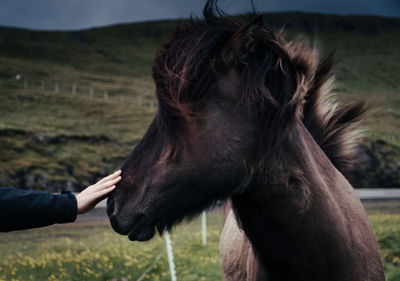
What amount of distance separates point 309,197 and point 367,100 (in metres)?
1.83

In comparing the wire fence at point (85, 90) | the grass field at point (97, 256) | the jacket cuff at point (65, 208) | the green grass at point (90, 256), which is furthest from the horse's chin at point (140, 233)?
the wire fence at point (85, 90)

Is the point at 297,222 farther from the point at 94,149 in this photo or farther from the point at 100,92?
the point at 100,92

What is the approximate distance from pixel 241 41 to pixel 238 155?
1.82ft

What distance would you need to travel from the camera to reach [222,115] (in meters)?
1.82

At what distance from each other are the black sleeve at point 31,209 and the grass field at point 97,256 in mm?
1889

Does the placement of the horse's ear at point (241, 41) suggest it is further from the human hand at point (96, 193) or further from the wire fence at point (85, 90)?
the wire fence at point (85, 90)

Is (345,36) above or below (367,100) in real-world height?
below

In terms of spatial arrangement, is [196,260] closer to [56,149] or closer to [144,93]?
[56,149]

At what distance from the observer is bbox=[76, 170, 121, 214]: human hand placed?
1.94 meters

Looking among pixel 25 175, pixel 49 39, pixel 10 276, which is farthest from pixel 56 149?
pixel 49 39

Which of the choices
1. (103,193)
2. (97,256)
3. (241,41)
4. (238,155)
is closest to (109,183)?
(103,193)

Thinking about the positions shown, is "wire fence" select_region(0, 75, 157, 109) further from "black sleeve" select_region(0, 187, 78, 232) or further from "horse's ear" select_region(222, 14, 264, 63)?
"horse's ear" select_region(222, 14, 264, 63)

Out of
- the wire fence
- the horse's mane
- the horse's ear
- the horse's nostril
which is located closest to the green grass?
the horse's nostril

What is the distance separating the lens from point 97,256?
20.5 ft
